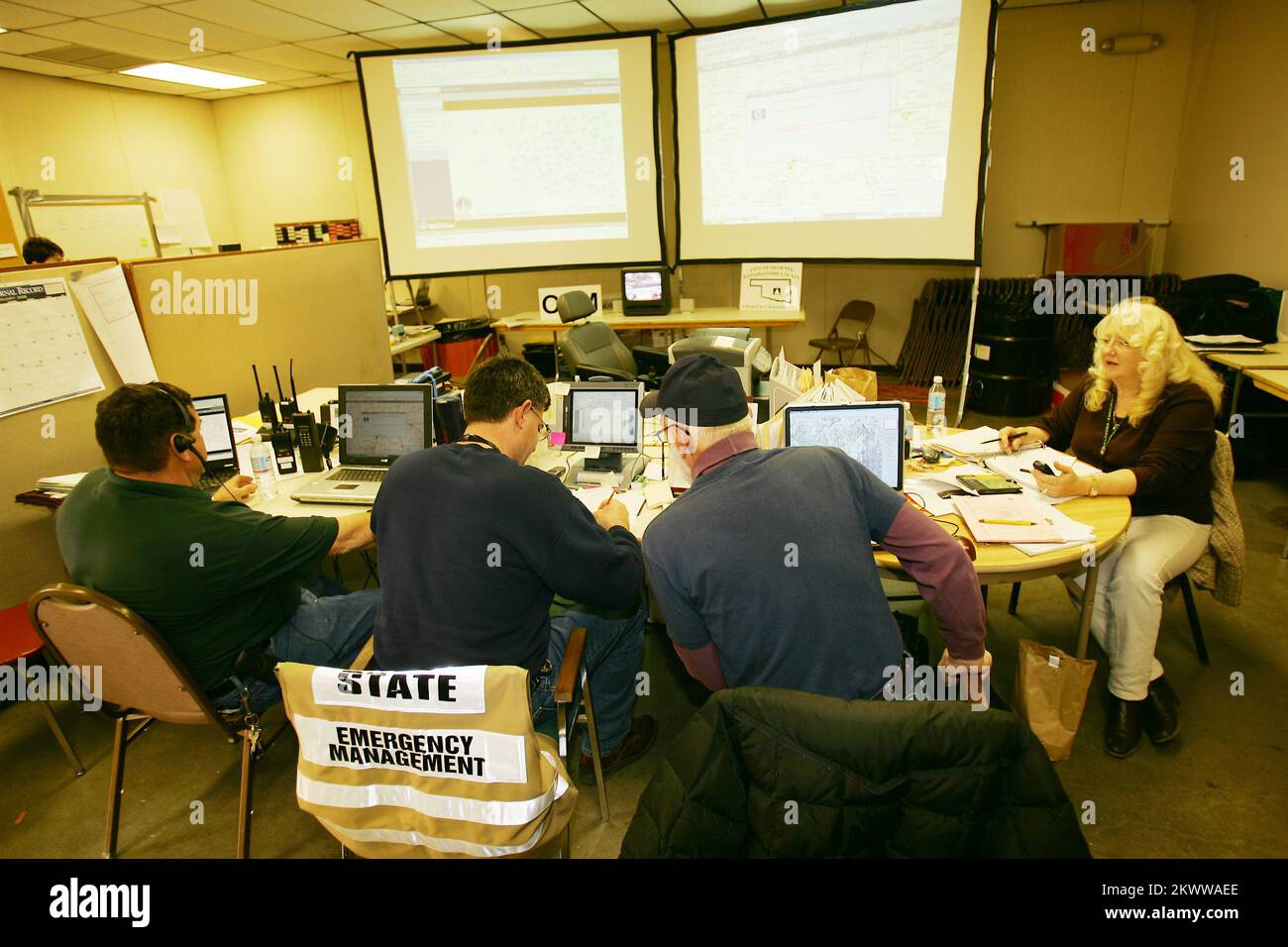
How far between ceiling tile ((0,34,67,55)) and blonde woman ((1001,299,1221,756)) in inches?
264

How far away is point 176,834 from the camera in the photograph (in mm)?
2066

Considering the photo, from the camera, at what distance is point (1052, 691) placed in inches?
76.2

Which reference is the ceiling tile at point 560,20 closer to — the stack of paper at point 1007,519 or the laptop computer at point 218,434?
the laptop computer at point 218,434

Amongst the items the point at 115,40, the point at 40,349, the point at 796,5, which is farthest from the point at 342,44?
the point at 40,349

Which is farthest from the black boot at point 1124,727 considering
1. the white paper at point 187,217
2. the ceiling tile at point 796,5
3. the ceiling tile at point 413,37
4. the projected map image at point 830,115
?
the white paper at point 187,217

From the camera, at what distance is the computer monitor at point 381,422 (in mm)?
2729

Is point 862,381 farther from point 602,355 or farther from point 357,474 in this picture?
point 357,474

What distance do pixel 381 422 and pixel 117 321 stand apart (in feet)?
4.06

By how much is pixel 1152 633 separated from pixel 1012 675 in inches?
19.4

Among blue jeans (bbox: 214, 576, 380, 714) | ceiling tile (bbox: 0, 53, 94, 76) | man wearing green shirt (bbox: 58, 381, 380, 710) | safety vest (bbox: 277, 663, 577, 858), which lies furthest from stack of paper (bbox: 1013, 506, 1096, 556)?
ceiling tile (bbox: 0, 53, 94, 76)

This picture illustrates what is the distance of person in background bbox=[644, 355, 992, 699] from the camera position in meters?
1.39

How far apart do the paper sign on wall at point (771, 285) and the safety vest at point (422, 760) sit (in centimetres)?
461
